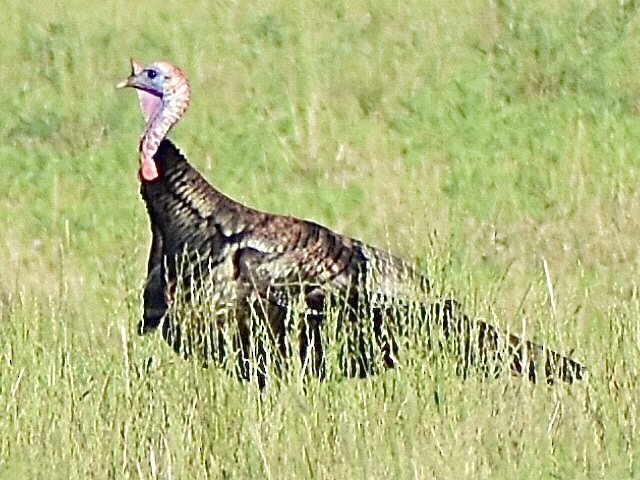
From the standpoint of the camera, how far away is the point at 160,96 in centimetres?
816

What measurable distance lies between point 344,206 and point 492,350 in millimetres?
4685

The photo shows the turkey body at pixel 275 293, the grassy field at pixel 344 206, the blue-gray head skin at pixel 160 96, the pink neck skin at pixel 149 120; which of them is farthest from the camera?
the blue-gray head skin at pixel 160 96

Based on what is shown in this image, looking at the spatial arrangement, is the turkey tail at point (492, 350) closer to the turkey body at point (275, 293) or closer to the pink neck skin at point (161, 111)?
the turkey body at point (275, 293)

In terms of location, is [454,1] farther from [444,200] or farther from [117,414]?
[117,414]

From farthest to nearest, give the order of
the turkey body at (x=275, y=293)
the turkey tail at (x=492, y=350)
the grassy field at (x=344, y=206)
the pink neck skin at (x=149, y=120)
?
the pink neck skin at (x=149, y=120) < the turkey body at (x=275, y=293) < the turkey tail at (x=492, y=350) < the grassy field at (x=344, y=206)

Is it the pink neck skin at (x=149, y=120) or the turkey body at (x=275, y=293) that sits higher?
the pink neck skin at (x=149, y=120)

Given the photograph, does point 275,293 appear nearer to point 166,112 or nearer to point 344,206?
point 166,112

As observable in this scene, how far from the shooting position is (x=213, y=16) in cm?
1366

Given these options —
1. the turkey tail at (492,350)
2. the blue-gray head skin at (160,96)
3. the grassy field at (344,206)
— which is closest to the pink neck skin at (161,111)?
the blue-gray head skin at (160,96)

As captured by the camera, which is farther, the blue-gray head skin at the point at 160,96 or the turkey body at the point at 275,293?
the blue-gray head skin at the point at 160,96

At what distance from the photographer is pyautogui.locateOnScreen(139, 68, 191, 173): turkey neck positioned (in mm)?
7922

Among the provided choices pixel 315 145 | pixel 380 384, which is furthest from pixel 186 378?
pixel 315 145

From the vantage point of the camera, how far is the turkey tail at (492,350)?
5816 mm

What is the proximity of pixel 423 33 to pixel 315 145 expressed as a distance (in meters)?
1.95
